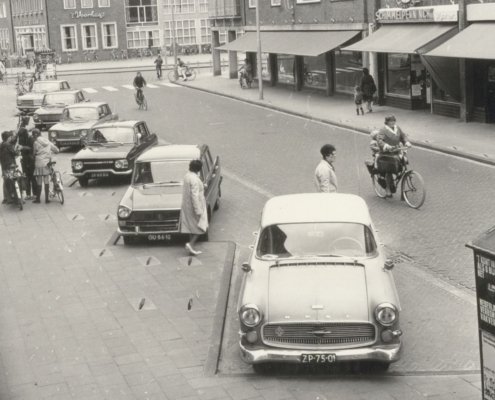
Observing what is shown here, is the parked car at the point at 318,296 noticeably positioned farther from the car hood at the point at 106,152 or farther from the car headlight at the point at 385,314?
the car hood at the point at 106,152

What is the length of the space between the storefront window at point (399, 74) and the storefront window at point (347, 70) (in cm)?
256

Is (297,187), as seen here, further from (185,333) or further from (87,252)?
(185,333)

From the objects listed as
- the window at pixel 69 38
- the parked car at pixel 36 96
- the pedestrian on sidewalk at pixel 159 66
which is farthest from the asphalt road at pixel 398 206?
the window at pixel 69 38

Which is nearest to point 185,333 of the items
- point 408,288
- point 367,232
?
point 367,232

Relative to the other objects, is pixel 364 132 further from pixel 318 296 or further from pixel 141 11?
pixel 141 11

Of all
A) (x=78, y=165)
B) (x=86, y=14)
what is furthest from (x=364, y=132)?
(x=86, y=14)

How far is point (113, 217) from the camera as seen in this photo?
1747cm

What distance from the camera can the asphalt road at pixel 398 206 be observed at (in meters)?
10.1

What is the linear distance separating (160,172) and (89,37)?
7119 centimetres

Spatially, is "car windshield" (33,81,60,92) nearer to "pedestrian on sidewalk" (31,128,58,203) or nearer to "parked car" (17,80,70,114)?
"parked car" (17,80,70,114)

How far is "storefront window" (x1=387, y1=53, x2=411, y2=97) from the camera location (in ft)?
103

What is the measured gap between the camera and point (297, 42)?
39.7 m

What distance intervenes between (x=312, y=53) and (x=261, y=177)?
54.4 feet

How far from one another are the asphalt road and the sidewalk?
64 centimetres
